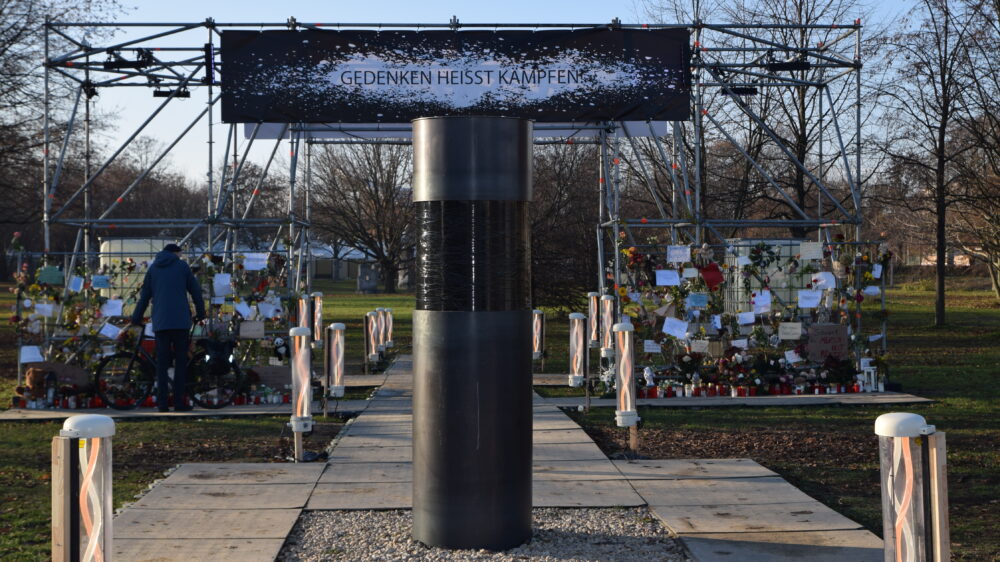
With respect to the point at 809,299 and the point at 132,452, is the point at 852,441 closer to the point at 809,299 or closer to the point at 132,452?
the point at 809,299

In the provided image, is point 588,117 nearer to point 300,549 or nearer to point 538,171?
point 300,549

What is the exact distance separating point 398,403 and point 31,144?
13.5m

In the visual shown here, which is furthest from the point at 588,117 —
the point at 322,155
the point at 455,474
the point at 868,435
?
the point at 322,155

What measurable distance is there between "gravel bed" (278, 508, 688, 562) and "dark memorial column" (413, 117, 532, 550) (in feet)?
0.46

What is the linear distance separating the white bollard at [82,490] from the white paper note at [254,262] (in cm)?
936

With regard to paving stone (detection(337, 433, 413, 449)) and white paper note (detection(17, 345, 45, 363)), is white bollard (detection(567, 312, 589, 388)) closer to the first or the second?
paving stone (detection(337, 433, 413, 449))

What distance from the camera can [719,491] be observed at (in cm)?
747

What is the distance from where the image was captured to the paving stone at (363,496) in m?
7.09

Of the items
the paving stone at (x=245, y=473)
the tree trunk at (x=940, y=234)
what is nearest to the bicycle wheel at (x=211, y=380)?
the paving stone at (x=245, y=473)

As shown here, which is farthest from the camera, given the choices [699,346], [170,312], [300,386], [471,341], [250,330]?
[699,346]

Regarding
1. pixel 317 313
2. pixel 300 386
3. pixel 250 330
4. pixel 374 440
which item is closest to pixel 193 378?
pixel 250 330

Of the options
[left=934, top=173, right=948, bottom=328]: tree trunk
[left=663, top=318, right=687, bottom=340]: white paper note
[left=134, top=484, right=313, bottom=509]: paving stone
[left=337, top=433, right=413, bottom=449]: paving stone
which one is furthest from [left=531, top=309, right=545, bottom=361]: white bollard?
[left=934, top=173, right=948, bottom=328]: tree trunk

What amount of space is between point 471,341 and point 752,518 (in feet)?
7.16

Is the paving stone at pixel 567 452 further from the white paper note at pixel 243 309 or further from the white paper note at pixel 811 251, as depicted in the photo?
the white paper note at pixel 811 251
